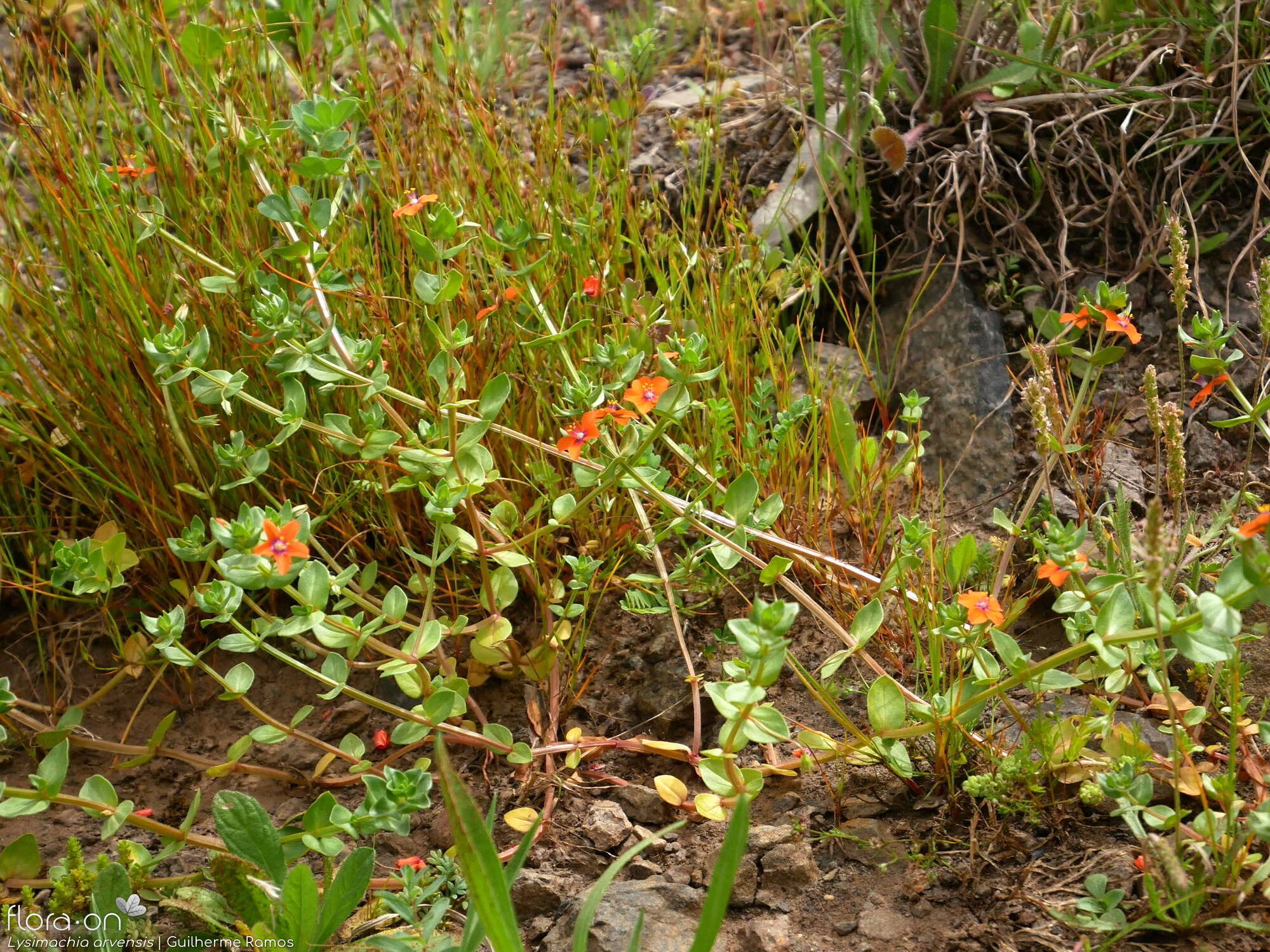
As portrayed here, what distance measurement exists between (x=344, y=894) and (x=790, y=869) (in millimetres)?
683

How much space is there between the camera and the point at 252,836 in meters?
1.56

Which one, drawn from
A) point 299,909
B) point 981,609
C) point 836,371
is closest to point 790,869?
point 981,609

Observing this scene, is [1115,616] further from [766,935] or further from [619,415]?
[619,415]

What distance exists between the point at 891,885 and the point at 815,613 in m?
0.44

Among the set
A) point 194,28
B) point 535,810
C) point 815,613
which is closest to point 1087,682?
point 815,613

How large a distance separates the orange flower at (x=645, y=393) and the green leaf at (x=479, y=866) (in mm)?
647

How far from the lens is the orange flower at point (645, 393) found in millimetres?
1693

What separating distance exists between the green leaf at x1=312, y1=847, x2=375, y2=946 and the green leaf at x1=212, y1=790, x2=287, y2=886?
0.11 m

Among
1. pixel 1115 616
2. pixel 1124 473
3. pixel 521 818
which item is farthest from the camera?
pixel 1124 473

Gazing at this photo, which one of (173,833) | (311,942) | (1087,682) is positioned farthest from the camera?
(1087,682)

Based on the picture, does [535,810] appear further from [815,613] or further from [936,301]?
[936,301]

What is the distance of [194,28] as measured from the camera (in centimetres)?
212

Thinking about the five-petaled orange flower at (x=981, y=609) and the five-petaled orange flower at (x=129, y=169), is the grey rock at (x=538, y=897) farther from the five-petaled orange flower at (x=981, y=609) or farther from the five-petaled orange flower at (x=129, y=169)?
the five-petaled orange flower at (x=129, y=169)

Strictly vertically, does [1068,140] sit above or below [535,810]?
above
